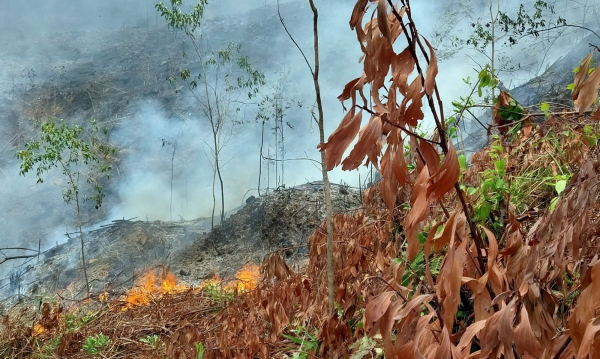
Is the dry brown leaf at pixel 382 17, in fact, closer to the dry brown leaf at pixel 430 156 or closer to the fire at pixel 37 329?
the dry brown leaf at pixel 430 156

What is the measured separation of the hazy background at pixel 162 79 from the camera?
470 inches

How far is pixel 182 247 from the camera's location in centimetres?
829

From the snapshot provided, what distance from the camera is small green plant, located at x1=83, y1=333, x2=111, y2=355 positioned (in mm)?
3016

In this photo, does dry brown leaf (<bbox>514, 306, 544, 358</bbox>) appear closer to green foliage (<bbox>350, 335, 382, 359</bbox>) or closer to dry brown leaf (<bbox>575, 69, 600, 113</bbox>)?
dry brown leaf (<bbox>575, 69, 600, 113</bbox>)

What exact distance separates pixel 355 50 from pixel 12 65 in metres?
13.8

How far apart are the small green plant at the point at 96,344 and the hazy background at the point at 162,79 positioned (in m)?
7.76

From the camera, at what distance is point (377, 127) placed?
462 mm

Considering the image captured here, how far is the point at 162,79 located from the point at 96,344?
1590cm

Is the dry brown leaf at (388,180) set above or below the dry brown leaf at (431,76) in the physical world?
below

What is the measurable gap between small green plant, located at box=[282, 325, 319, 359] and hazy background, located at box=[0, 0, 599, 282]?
852cm

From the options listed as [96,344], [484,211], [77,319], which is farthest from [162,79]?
[484,211]

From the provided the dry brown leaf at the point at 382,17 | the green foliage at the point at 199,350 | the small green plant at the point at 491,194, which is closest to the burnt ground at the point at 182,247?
the green foliage at the point at 199,350

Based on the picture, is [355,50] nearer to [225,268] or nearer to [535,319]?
[225,268]

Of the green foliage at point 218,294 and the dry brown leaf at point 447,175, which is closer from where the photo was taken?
the dry brown leaf at point 447,175
